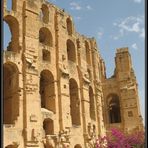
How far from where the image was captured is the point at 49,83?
23.2 metres

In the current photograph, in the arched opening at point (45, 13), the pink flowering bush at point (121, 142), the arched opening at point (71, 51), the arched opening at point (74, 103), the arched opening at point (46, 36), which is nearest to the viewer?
the pink flowering bush at point (121, 142)

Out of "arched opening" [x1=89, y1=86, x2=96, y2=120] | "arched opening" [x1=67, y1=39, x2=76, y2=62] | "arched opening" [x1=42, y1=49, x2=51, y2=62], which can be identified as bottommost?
"arched opening" [x1=89, y1=86, x2=96, y2=120]

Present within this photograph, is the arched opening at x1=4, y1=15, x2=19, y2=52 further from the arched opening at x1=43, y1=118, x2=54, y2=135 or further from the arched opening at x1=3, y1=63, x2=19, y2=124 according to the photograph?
the arched opening at x1=43, y1=118, x2=54, y2=135

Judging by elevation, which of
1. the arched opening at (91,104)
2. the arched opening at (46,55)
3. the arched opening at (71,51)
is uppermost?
the arched opening at (71,51)

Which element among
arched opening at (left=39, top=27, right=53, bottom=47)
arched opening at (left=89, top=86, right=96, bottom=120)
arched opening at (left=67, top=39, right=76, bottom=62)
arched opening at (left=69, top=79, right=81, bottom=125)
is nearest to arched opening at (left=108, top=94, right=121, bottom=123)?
arched opening at (left=89, top=86, right=96, bottom=120)

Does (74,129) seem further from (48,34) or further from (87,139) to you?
(48,34)

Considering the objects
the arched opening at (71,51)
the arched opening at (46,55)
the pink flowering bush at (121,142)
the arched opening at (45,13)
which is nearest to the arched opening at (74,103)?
the arched opening at (71,51)

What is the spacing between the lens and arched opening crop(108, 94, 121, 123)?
113ft

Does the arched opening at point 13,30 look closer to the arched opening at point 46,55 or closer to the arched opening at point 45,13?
the arched opening at point 46,55

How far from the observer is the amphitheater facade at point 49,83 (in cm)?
1944

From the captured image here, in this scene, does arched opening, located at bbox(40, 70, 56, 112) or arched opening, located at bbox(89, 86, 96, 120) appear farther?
arched opening, located at bbox(89, 86, 96, 120)

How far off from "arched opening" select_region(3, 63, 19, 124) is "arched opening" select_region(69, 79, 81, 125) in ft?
19.8

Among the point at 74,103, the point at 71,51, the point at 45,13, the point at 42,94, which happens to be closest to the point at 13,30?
the point at 45,13

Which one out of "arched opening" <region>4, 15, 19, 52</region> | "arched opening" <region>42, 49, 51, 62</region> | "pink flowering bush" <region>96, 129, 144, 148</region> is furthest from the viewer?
"arched opening" <region>42, 49, 51, 62</region>
